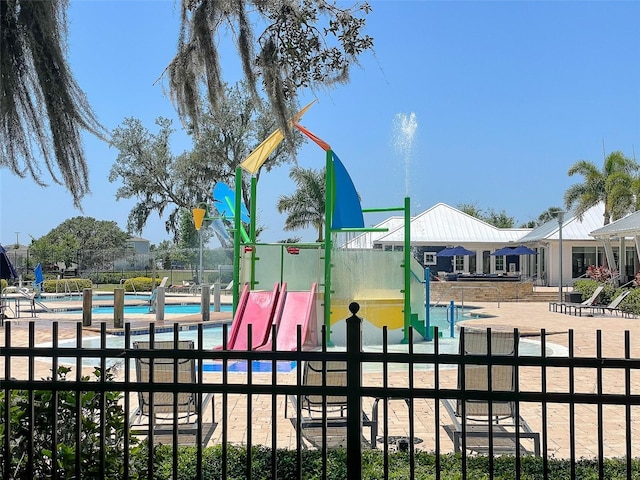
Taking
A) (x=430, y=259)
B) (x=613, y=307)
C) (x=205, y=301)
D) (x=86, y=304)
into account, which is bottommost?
(x=613, y=307)

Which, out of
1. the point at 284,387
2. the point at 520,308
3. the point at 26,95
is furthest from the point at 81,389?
the point at 520,308

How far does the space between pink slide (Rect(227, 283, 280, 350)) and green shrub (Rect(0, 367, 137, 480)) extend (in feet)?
24.5

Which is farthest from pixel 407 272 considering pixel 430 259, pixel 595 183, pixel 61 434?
pixel 430 259

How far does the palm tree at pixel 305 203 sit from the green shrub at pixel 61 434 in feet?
120

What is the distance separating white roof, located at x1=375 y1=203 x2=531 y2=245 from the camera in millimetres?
40156

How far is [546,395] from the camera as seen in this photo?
324 centimetres

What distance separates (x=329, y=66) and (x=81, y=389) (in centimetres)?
339

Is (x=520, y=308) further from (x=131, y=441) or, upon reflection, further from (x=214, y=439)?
(x=131, y=441)

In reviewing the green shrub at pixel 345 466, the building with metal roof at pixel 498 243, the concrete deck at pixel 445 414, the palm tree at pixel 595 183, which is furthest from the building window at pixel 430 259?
the green shrub at pixel 345 466

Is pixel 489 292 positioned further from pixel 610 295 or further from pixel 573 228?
pixel 573 228

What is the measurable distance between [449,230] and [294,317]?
30280 millimetres

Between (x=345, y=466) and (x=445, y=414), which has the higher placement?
(x=345, y=466)

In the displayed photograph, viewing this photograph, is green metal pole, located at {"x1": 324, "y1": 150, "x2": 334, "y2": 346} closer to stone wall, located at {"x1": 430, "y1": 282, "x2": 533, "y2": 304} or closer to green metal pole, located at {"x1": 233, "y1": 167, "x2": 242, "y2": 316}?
green metal pole, located at {"x1": 233, "y1": 167, "x2": 242, "y2": 316}

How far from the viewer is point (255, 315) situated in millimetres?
12195
